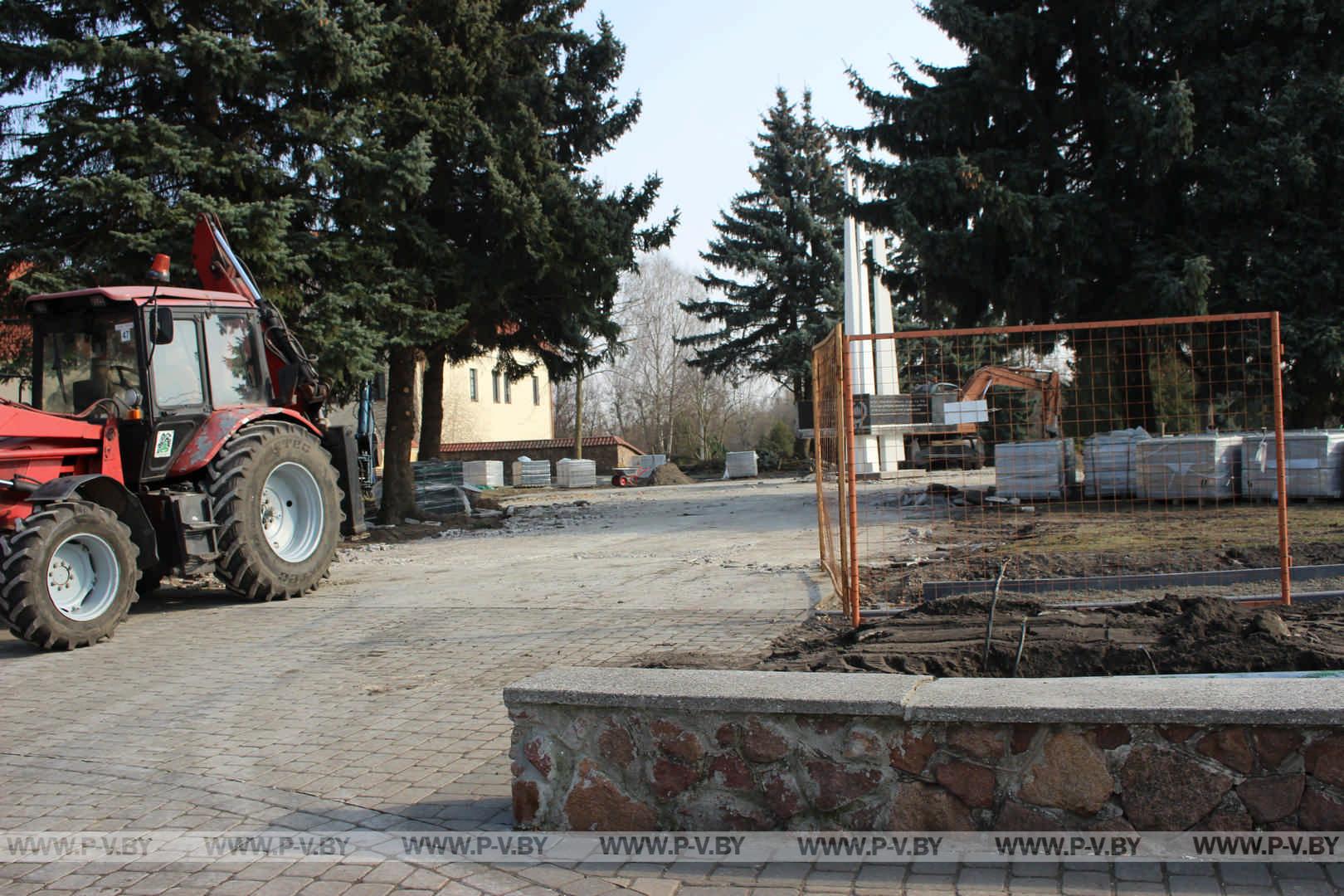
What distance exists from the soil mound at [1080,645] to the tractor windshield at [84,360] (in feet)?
22.6

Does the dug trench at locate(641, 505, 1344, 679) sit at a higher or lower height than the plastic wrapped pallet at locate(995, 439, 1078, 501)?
lower

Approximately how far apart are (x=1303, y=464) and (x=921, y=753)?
557 inches

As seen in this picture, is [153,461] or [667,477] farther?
[667,477]

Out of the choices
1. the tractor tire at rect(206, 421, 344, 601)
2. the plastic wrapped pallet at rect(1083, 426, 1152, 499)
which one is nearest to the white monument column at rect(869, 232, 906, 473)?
the plastic wrapped pallet at rect(1083, 426, 1152, 499)

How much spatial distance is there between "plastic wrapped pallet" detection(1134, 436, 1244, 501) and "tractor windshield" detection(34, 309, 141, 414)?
13.2 meters

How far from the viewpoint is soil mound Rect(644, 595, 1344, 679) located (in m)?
5.26

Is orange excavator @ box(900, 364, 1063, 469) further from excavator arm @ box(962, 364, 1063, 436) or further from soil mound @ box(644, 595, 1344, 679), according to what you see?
soil mound @ box(644, 595, 1344, 679)

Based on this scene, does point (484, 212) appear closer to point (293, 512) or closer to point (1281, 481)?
point (293, 512)

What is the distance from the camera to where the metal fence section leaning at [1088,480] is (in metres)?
8.24

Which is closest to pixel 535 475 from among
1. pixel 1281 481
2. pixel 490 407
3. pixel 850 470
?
pixel 490 407

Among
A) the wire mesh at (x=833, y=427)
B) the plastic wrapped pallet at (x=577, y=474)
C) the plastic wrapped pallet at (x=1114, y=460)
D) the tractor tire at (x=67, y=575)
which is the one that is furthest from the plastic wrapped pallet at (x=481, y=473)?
the tractor tire at (x=67, y=575)

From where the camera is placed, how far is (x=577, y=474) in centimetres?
3744

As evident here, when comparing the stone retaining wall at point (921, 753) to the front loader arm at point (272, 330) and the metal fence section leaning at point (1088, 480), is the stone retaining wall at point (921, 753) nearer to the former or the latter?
the metal fence section leaning at point (1088, 480)

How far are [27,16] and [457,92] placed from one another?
22.9 ft
